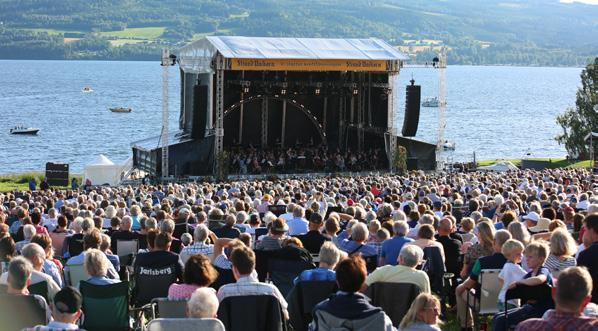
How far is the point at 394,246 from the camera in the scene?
29.3 ft

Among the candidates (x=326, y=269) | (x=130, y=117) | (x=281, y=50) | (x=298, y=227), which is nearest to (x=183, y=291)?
(x=326, y=269)

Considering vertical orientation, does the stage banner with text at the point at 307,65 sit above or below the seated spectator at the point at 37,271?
above

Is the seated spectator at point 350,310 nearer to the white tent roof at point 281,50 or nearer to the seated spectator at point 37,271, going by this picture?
the seated spectator at point 37,271

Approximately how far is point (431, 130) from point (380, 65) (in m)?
62.8

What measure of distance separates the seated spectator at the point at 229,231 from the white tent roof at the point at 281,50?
723 inches

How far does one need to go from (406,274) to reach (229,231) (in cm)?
370

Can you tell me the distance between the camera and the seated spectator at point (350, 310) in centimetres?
589

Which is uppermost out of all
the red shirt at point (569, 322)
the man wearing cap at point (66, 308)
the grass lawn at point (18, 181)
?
the red shirt at point (569, 322)

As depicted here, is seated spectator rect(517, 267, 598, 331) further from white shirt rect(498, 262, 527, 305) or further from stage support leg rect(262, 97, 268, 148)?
stage support leg rect(262, 97, 268, 148)

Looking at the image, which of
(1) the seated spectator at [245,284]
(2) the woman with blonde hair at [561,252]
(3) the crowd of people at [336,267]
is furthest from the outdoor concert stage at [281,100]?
(1) the seated spectator at [245,284]

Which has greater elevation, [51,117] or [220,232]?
[220,232]

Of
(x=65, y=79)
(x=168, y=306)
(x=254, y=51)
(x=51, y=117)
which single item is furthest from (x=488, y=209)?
(x=65, y=79)

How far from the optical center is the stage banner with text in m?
29.4

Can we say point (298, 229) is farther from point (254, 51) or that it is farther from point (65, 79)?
point (65, 79)
